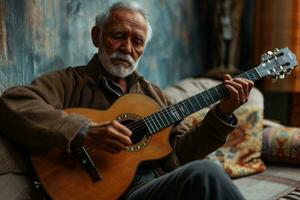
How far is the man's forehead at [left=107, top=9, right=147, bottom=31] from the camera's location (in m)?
1.70

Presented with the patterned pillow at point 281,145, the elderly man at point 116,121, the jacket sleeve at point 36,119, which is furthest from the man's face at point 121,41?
the patterned pillow at point 281,145

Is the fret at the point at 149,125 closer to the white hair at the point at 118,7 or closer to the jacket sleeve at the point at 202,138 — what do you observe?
the jacket sleeve at the point at 202,138

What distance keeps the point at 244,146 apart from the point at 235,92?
78 cm

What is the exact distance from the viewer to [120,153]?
1.54m

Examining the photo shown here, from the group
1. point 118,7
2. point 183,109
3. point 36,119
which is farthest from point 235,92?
point 36,119

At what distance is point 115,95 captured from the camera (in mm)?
1671

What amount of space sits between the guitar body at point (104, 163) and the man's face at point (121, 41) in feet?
0.48

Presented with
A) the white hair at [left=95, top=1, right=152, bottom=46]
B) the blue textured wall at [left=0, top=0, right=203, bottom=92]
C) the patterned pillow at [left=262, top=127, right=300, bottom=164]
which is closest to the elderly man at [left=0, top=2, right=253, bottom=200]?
the white hair at [left=95, top=1, right=152, bottom=46]

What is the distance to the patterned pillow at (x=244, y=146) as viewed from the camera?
227 cm

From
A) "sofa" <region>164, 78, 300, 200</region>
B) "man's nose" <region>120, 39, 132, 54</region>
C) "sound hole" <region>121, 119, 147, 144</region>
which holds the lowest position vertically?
"sofa" <region>164, 78, 300, 200</region>

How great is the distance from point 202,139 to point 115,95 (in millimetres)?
382

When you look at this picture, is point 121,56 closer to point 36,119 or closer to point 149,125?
point 149,125

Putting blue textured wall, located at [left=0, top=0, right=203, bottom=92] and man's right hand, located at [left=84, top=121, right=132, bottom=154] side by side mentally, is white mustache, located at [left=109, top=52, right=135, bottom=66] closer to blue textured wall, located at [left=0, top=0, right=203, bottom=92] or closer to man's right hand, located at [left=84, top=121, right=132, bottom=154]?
man's right hand, located at [left=84, top=121, right=132, bottom=154]

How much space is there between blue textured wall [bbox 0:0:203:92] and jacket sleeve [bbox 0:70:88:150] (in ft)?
1.16
